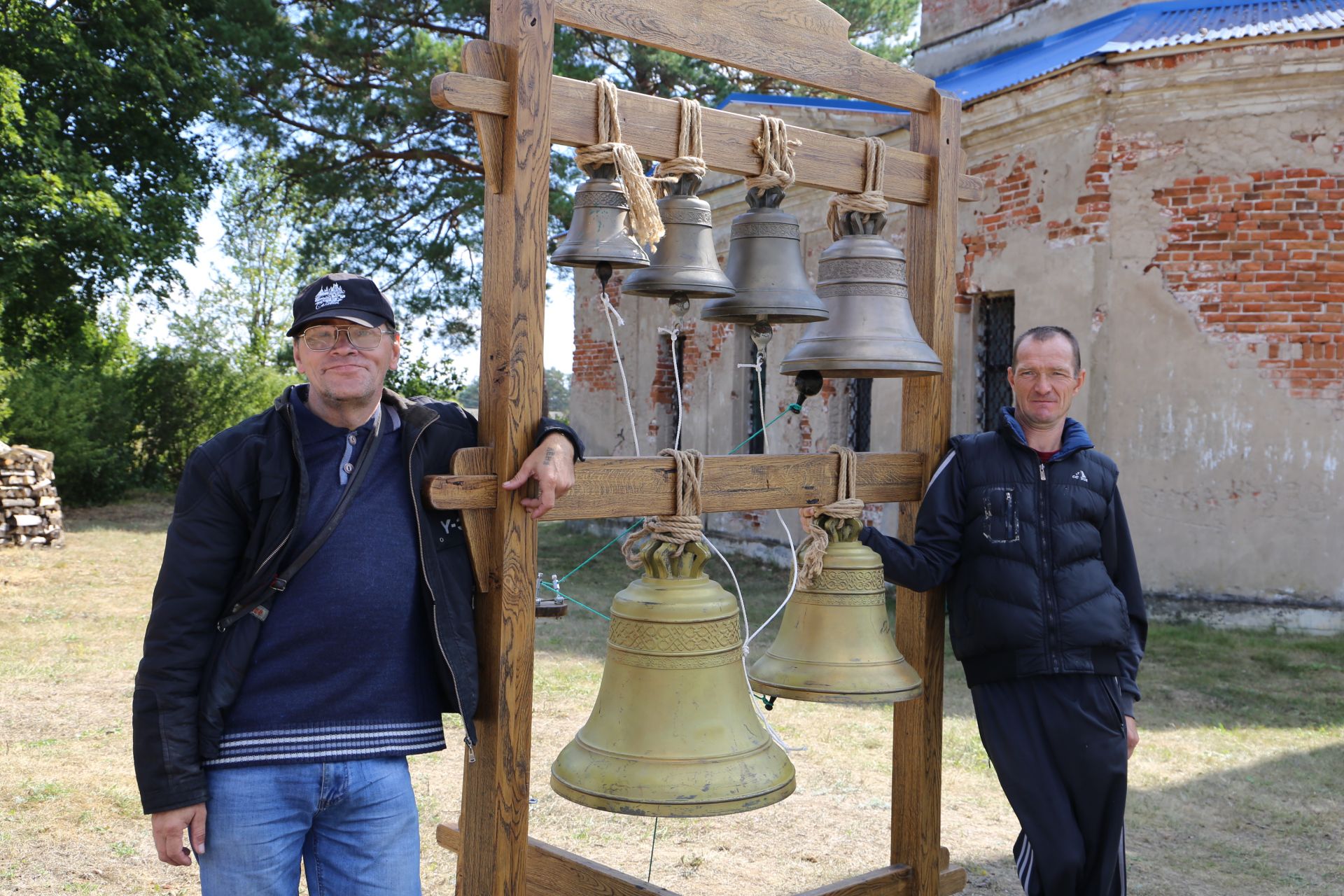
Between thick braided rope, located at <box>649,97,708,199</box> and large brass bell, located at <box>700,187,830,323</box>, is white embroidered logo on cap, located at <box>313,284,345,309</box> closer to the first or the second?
thick braided rope, located at <box>649,97,708,199</box>

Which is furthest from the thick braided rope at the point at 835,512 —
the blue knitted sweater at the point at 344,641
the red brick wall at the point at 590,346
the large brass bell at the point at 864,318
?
the red brick wall at the point at 590,346

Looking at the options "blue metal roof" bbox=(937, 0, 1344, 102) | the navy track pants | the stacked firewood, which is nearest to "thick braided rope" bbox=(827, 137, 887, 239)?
the navy track pants

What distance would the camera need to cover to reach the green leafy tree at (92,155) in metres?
15.7

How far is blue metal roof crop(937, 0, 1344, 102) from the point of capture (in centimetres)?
876

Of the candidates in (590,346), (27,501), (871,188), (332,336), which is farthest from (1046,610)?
(590,346)

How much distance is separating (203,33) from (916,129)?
703 inches

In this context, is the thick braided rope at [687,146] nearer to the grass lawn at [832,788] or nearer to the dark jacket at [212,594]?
the dark jacket at [212,594]

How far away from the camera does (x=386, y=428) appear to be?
8.33ft

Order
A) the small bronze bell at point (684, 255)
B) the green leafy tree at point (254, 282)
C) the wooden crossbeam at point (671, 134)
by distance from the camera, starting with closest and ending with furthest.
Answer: the wooden crossbeam at point (671, 134) < the small bronze bell at point (684, 255) < the green leafy tree at point (254, 282)

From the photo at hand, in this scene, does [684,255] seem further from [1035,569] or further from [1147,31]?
[1147,31]

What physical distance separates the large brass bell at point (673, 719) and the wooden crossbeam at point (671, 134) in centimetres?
102

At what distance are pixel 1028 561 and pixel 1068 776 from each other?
0.62 meters

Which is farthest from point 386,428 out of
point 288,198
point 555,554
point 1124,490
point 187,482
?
point 288,198

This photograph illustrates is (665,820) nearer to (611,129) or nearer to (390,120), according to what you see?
(611,129)
